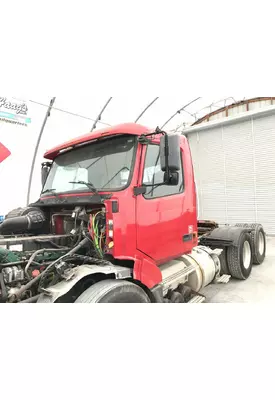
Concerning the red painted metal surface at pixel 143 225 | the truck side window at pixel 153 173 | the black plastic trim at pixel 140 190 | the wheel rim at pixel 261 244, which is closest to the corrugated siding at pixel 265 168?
the wheel rim at pixel 261 244

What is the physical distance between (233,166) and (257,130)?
1045 millimetres

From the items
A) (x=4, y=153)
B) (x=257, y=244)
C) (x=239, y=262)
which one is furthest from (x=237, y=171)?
(x=4, y=153)

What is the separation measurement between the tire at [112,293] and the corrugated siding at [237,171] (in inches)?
209

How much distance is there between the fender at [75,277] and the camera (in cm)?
141

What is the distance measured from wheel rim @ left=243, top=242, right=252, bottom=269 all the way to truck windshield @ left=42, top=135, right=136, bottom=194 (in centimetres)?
277

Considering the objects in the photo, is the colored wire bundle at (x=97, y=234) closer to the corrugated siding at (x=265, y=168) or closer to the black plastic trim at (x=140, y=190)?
the black plastic trim at (x=140, y=190)

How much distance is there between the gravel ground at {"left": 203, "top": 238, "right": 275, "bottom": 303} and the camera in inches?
110

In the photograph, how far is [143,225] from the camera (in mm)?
1850

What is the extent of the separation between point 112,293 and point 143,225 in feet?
1.91

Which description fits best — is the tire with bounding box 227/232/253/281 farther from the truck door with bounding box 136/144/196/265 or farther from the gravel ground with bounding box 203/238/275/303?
the truck door with bounding box 136/144/196/265

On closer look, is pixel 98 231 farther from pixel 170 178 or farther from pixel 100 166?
pixel 170 178

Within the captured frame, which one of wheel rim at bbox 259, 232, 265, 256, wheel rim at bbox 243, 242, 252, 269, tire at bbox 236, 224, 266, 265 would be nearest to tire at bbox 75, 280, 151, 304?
wheel rim at bbox 243, 242, 252, 269

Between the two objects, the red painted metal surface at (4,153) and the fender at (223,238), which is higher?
the red painted metal surface at (4,153)
